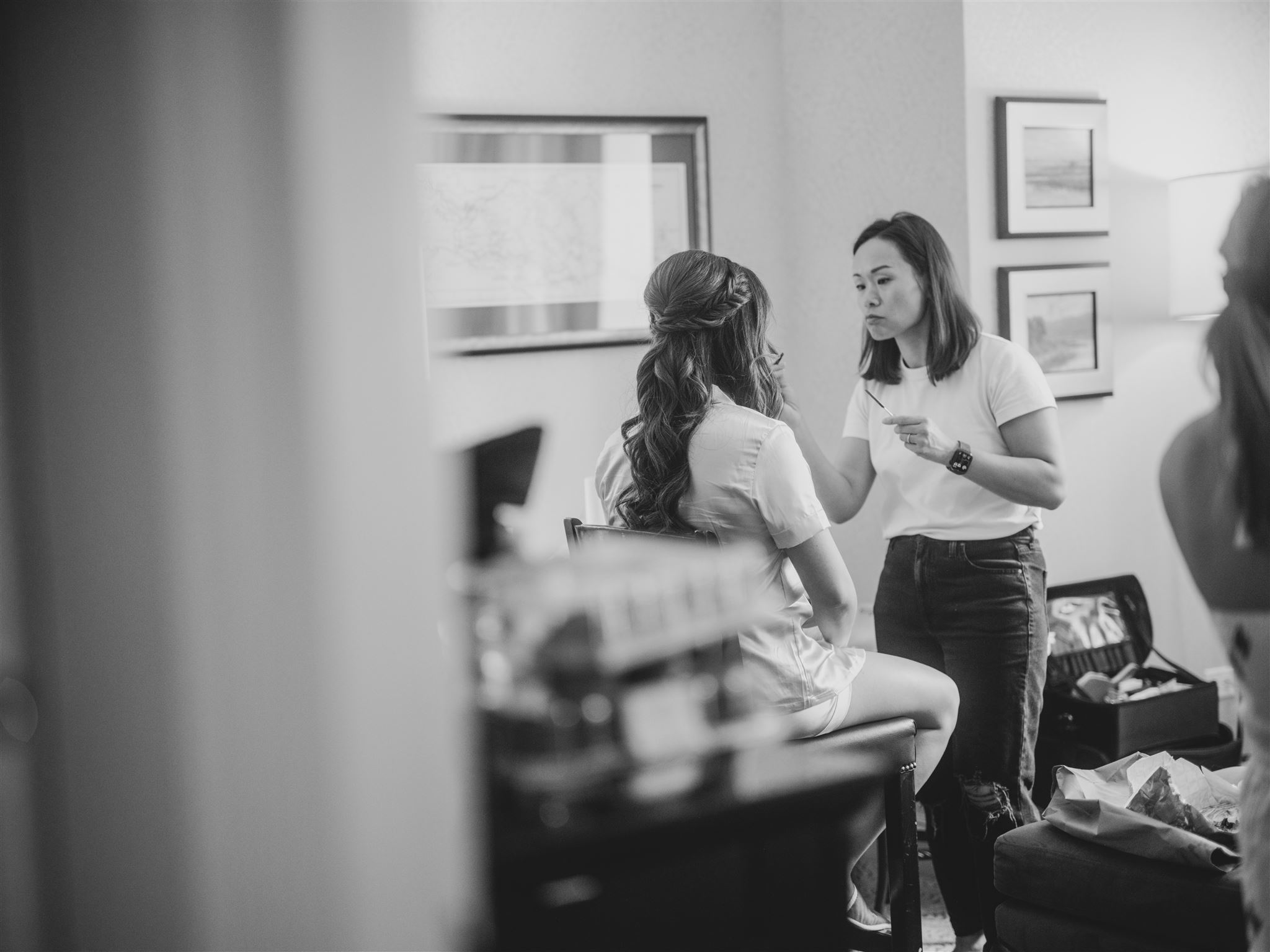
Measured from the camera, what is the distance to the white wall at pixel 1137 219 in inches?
124

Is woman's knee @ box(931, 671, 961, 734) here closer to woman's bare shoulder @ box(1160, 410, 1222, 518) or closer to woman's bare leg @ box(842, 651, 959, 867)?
woman's bare leg @ box(842, 651, 959, 867)

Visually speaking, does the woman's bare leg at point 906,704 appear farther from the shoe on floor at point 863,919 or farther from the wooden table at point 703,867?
the wooden table at point 703,867

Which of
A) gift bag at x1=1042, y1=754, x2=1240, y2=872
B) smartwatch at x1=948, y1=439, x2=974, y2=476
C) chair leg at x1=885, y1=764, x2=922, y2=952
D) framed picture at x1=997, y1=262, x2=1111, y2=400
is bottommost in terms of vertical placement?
chair leg at x1=885, y1=764, x2=922, y2=952

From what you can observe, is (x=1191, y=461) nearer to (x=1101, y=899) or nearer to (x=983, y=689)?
(x=1101, y=899)

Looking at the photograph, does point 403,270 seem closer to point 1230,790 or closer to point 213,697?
point 213,697

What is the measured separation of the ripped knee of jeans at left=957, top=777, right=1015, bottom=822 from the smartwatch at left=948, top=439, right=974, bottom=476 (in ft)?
2.04

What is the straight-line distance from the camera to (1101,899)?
1.82 m

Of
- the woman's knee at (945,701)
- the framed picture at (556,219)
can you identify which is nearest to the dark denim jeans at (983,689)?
the woman's knee at (945,701)

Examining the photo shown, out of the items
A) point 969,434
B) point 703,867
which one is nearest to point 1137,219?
point 969,434

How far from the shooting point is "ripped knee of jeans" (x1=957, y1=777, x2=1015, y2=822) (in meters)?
2.25

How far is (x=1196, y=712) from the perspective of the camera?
3006 mm

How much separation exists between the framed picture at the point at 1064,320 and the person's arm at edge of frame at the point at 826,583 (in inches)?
56.6

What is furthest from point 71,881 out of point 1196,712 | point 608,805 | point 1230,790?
point 1196,712

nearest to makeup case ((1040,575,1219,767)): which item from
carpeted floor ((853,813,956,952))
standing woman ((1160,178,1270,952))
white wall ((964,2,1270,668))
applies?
white wall ((964,2,1270,668))
